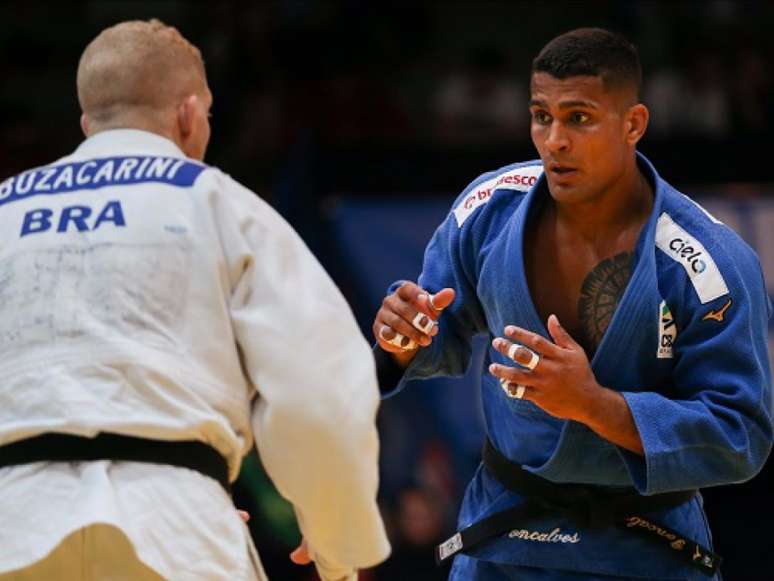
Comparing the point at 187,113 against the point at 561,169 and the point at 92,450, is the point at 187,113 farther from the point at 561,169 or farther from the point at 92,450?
the point at 561,169

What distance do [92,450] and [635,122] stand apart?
1955 mm

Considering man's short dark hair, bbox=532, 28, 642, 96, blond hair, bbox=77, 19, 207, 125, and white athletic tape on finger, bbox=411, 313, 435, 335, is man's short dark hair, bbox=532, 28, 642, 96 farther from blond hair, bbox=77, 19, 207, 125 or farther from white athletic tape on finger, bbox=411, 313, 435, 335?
blond hair, bbox=77, 19, 207, 125

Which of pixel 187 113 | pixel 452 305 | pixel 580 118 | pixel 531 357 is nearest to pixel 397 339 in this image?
pixel 452 305

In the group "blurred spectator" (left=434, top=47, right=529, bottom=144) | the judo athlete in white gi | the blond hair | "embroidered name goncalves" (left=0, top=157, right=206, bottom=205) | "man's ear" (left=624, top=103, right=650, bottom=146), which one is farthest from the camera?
"blurred spectator" (left=434, top=47, right=529, bottom=144)

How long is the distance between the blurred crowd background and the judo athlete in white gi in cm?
443

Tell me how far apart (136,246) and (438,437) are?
467cm

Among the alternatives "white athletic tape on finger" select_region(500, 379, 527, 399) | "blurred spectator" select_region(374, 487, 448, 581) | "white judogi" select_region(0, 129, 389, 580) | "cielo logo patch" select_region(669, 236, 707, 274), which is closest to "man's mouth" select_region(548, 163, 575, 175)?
"cielo logo patch" select_region(669, 236, 707, 274)

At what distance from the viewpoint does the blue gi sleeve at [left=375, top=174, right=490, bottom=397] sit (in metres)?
4.65

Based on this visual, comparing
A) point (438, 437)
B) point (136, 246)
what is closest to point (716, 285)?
point (136, 246)

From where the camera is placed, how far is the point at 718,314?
4.18 m

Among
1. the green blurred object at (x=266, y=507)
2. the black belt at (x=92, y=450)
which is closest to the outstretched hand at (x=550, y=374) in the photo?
the black belt at (x=92, y=450)

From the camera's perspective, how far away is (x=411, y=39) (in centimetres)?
1181

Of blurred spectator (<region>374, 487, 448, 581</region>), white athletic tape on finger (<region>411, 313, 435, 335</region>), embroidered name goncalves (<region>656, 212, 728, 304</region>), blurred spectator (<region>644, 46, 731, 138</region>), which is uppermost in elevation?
embroidered name goncalves (<region>656, 212, 728, 304</region>)

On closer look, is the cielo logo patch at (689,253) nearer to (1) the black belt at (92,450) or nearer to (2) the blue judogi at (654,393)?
(2) the blue judogi at (654,393)
